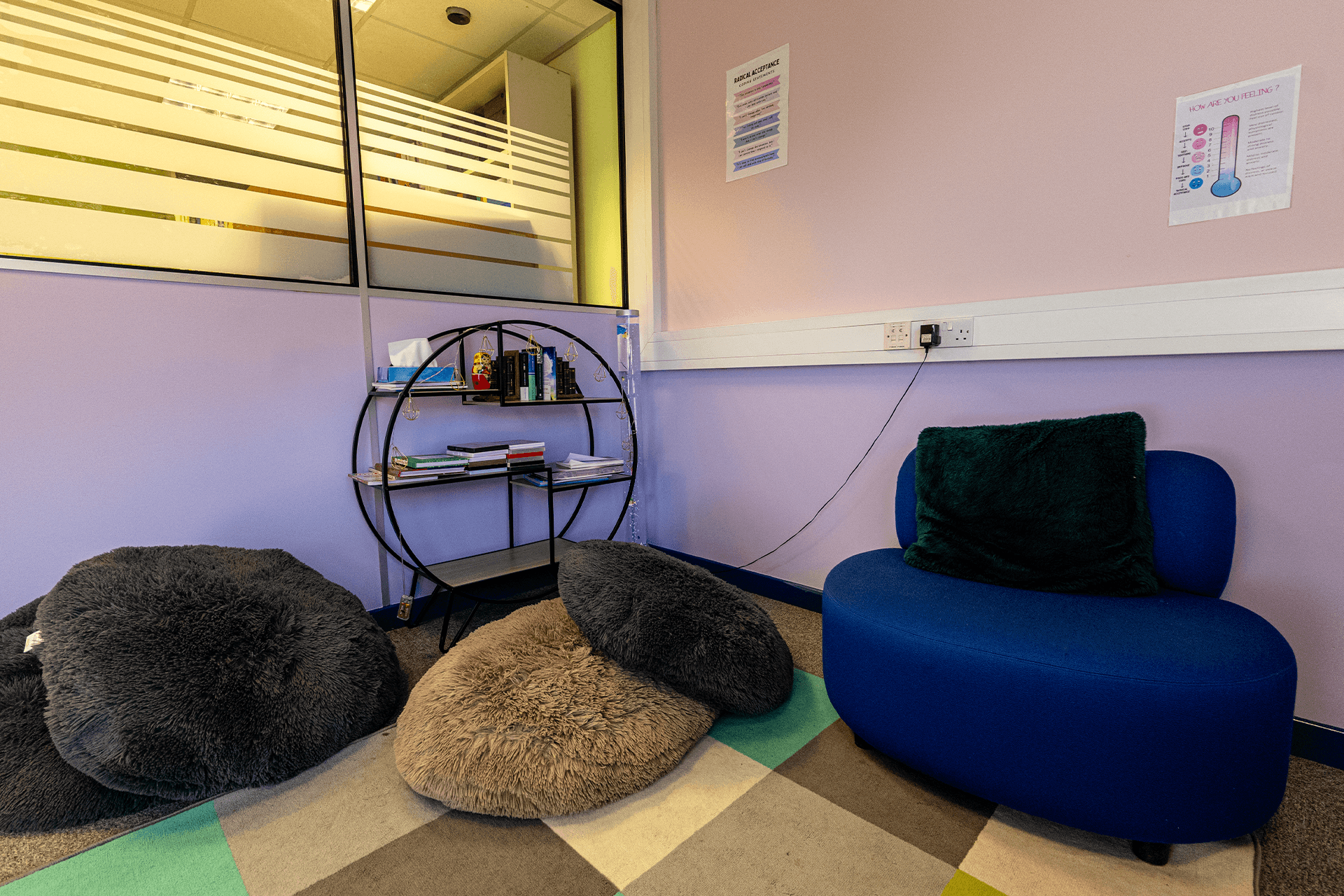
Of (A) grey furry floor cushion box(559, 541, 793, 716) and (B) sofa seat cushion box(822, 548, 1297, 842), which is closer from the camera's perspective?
(B) sofa seat cushion box(822, 548, 1297, 842)

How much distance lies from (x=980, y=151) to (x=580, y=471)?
70.7 inches

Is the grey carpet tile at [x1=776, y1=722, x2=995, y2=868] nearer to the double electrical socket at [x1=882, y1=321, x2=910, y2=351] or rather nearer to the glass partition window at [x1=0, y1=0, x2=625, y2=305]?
the double electrical socket at [x1=882, y1=321, x2=910, y2=351]

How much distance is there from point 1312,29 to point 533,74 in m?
2.85

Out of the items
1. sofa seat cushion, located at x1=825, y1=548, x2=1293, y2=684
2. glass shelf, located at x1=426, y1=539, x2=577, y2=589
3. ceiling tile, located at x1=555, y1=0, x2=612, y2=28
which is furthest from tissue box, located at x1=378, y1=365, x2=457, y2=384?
ceiling tile, located at x1=555, y1=0, x2=612, y2=28

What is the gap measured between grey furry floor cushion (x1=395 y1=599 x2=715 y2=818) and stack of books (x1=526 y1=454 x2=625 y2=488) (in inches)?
31.2

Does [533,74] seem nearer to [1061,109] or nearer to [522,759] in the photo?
[1061,109]

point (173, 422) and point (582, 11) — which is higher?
point (582, 11)

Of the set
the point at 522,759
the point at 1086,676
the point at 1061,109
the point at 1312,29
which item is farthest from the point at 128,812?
the point at 1312,29

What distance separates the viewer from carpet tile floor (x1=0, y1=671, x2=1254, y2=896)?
1.07 meters

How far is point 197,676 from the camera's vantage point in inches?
50.8

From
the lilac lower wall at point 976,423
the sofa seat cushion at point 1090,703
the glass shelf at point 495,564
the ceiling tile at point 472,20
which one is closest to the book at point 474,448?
the glass shelf at point 495,564

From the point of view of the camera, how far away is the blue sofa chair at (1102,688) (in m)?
0.99

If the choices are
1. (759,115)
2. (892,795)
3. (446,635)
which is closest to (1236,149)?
(759,115)

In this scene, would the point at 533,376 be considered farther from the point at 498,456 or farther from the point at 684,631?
the point at 684,631
